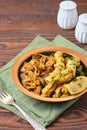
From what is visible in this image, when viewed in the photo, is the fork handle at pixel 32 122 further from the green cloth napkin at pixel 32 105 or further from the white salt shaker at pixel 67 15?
the white salt shaker at pixel 67 15

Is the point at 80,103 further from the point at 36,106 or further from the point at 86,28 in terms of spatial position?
the point at 86,28

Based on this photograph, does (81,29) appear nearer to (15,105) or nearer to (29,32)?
(29,32)

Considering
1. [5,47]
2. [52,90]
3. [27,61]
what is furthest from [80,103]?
[5,47]

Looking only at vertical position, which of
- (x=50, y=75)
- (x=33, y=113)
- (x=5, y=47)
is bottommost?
(x=33, y=113)

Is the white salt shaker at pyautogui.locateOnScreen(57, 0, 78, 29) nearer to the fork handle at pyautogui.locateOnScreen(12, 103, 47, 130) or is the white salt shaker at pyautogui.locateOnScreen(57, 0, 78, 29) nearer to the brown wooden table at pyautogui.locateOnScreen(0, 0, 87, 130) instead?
the brown wooden table at pyautogui.locateOnScreen(0, 0, 87, 130)

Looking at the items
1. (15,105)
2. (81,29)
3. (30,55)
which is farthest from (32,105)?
(81,29)

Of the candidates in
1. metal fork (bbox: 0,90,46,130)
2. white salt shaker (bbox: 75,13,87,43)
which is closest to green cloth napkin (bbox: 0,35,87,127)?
metal fork (bbox: 0,90,46,130)
